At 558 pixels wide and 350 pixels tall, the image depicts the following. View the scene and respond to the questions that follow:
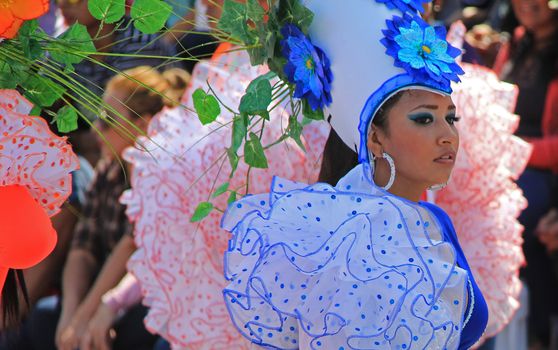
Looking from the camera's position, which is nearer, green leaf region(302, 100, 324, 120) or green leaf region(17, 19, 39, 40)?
green leaf region(17, 19, 39, 40)

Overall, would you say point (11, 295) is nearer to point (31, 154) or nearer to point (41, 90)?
point (31, 154)

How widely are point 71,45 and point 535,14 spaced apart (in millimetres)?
2899

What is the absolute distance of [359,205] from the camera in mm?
2586

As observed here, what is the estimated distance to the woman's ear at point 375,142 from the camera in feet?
9.12

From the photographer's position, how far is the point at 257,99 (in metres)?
2.76

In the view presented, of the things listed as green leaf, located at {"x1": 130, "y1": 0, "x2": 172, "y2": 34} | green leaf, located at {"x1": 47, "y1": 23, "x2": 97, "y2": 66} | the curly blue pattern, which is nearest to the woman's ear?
the curly blue pattern

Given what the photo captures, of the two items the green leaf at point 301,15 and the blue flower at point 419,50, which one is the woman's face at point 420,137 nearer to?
the blue flower at point 419,50

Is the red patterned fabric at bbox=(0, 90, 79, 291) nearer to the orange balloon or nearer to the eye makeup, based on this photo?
the orange balloon

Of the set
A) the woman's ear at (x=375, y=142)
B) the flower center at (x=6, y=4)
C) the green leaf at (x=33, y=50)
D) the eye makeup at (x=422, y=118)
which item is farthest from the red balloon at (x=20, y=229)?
the eye makeup at (x=422, y=118)

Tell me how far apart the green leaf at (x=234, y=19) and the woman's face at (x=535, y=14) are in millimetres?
2548

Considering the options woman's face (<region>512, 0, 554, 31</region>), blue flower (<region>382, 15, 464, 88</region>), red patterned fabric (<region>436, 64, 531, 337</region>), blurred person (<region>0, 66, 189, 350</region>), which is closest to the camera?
blue flower (<region>382, 15, 464, 88</region>)

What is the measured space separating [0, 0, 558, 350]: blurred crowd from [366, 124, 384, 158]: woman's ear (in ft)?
5.55

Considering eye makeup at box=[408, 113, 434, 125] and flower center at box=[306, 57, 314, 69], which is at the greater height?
flower center at box=[306, 57, 314, 69]

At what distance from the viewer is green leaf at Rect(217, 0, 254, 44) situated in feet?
8.95
